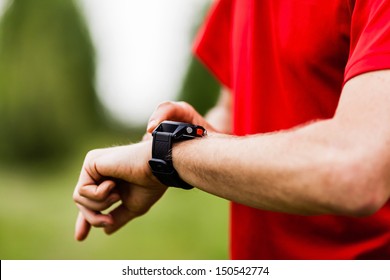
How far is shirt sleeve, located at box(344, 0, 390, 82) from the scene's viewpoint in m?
1.68

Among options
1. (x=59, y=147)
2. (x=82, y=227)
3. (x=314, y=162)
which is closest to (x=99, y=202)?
(x=82, y=227)

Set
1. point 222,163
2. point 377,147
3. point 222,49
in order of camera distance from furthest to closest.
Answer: point 222,49, point 222,163, point 377,147

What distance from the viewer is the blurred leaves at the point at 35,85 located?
25500mm

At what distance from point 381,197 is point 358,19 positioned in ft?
1.98

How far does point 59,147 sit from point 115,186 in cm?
2505

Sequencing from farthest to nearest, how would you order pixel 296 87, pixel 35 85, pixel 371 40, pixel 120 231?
pixel 35 85 < pixel 120 231 < pixel 296 87 < pixel 371 40

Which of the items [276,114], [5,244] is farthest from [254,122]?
[5,244]

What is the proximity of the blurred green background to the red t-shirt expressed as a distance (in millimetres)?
4907

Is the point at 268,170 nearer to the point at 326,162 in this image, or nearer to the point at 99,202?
the point at 326,162

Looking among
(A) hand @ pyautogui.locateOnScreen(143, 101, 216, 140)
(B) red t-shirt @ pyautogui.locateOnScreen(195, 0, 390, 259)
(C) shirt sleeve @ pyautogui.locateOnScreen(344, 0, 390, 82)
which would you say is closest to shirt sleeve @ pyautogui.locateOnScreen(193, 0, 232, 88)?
(B) red t-shirt @ pyautogui.locateOnScreen(195, 0, 390, 259)

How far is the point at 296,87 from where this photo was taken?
2.22m

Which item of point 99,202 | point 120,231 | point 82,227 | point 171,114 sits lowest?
point 120,231

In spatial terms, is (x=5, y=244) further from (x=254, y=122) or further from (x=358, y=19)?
(x=358, y=19)

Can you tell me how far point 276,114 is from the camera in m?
2.36
